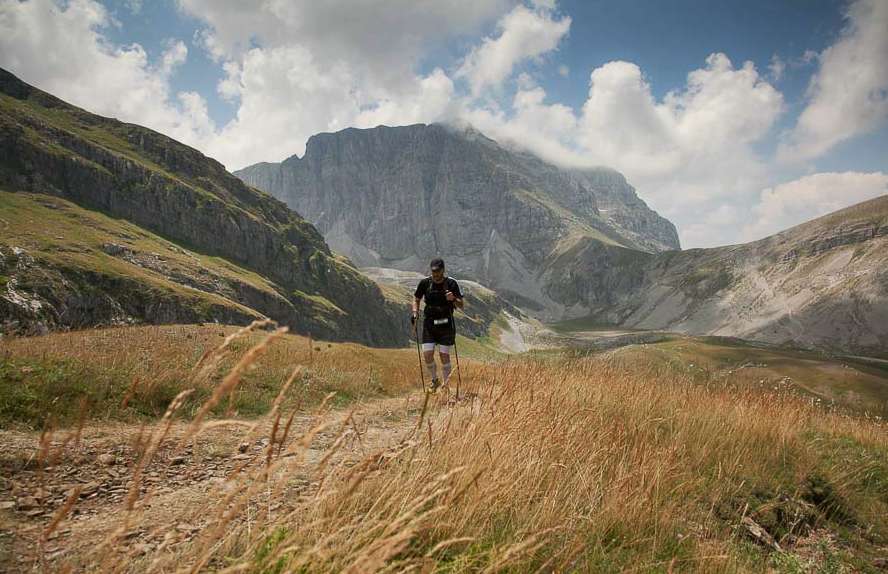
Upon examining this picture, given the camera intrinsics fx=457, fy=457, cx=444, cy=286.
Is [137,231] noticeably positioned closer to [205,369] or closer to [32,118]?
[32,118]

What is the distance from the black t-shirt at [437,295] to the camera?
38.0 ft

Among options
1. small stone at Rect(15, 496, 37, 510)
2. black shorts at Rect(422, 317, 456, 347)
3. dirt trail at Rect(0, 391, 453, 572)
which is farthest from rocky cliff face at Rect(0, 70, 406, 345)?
small stone at Rect(15, 496, 37, 510)

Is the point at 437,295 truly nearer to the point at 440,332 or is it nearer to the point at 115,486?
the point at 440,332

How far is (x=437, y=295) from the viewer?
11.8 metres

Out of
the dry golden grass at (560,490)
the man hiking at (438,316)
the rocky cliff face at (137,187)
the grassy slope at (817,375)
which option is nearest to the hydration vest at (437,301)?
the man hiking at (438,316)

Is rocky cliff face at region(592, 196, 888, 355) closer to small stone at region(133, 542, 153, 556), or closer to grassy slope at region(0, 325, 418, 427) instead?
grassy slope at region(0, 325, 418, 427)

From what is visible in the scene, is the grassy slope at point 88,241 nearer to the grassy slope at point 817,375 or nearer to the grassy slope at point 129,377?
the grassy slope at point 129,377

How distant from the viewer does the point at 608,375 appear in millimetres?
11461

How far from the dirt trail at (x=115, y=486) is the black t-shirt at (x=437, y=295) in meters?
4.50

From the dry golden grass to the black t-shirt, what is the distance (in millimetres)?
2584

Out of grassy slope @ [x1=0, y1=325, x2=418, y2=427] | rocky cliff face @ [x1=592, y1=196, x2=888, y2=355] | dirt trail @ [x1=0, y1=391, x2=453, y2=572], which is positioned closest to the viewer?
dirt trail @ [x1=0, y1=391, x2=453, y2=572]

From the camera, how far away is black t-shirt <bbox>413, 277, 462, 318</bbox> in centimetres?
1158

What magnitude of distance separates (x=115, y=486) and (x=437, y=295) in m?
7.88

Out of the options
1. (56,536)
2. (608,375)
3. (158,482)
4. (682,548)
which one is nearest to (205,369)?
(56,536)
